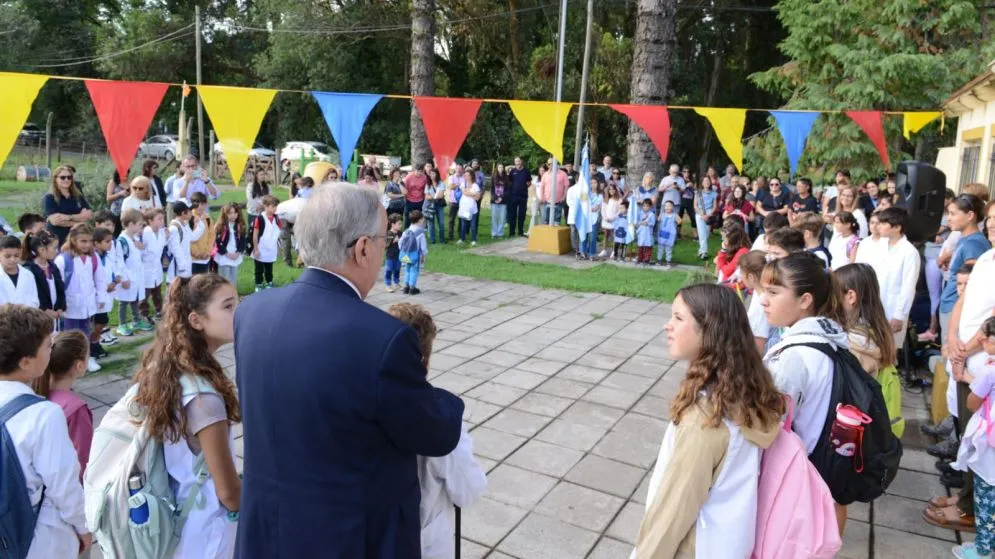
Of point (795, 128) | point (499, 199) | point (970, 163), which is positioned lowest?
point (499, 199)

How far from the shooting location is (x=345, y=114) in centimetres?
1014

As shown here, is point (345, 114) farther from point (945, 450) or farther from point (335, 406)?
point (335, 406)

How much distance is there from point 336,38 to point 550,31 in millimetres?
8374

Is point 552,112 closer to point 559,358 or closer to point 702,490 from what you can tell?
point 559,358

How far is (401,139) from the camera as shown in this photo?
28.7 meters

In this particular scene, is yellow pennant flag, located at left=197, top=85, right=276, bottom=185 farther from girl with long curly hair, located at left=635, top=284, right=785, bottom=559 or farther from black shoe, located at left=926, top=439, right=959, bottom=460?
girl with long curly hair, located at left=635, top=284, right=785, bottom=559

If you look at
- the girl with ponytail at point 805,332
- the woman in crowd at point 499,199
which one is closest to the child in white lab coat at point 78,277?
the girl with ponytail at point 805,332

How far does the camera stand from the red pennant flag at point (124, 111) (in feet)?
27.7

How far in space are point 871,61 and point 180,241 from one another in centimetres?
1402

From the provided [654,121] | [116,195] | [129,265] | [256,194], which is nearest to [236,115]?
[256,194]

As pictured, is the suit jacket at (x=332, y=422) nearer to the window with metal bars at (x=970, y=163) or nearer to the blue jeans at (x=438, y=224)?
the blue jeans at (x=438, y=224)

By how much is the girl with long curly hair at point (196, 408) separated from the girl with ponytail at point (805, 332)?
1.87m

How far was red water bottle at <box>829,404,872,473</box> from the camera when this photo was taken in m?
2.43

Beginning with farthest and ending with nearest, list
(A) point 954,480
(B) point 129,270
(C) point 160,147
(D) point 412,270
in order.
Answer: (C) point 160,147, (D) point 412,270, (B) point 129,270, (A) point 954,480
